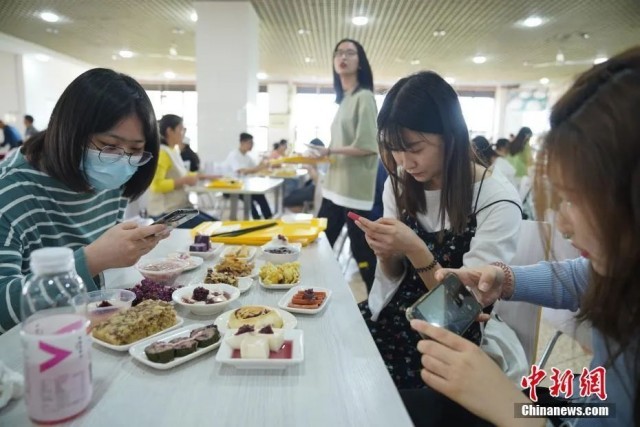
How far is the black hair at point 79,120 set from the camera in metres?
1.15

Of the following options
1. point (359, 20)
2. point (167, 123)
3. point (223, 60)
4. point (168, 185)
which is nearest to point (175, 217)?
point (168, 185)

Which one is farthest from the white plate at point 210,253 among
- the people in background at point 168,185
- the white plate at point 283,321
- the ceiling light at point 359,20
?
the ceiling light at point 359,20

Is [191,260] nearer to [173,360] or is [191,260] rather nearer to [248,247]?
[248,247]

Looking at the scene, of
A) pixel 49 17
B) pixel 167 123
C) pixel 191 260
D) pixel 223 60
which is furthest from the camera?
pixel 49 17

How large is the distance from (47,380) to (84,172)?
775 millimetres

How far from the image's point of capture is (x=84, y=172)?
122 centimetres

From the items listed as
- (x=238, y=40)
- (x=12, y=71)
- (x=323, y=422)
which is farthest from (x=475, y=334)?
(x=12, y=71)

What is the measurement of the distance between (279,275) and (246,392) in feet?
1.80

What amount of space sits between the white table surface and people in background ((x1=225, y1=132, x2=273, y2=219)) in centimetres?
458

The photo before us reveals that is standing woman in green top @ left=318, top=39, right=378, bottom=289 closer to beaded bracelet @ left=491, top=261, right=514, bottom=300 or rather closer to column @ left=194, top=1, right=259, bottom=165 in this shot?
beaded bracelet @ left=491, top=261, right=514, bottom=300

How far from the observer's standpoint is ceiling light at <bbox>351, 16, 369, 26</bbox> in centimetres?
666

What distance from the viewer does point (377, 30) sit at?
291 inches

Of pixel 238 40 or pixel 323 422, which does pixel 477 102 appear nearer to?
pixel 238 40

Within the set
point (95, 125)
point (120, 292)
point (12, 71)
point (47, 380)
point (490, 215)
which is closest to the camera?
point (47, 380)
